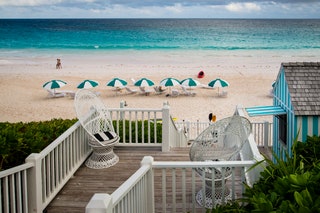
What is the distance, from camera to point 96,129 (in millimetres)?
7586

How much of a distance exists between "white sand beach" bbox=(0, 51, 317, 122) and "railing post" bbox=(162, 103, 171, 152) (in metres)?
8.91

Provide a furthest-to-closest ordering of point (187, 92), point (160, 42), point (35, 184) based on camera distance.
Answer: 1. point (160, 42)
2. point (187, 92)
3. point (35, 184)

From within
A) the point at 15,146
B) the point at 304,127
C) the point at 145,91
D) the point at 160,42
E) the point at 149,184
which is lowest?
the point at 149,184

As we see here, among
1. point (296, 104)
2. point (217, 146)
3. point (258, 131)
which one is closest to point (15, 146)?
point (217, 146)

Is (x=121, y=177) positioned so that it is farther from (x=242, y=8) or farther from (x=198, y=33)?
(x=242, y=8)

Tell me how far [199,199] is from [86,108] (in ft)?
10.9

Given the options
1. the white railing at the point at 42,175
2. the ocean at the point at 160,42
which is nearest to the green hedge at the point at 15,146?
the white railing at the point at 42,175

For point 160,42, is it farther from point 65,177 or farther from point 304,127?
point 65,177

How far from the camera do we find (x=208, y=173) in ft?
17.7

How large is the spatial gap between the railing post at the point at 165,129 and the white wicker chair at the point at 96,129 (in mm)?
1080

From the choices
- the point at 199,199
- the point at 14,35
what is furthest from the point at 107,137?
the point at 14,35

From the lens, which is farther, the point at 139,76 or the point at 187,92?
the point at 139,76

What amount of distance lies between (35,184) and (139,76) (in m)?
26.1

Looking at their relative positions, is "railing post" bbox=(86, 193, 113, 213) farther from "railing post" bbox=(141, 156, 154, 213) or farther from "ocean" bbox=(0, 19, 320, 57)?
"ocean" bbox=(0, 19, 320, 57)
